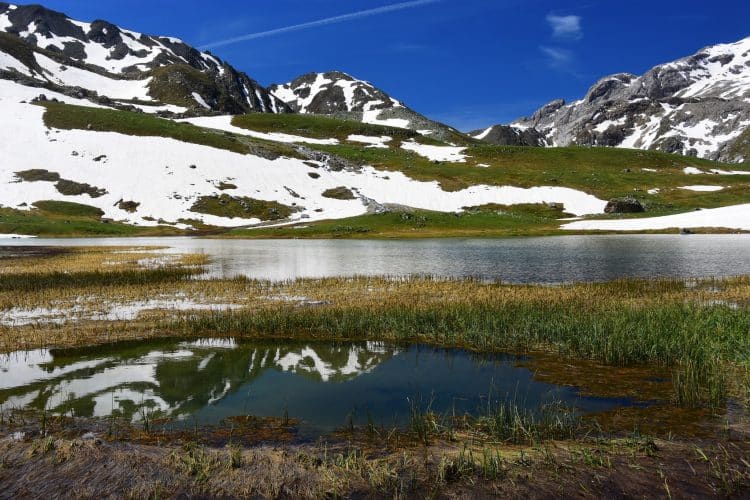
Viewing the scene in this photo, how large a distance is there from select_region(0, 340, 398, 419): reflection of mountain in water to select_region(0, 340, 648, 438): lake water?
28 mm

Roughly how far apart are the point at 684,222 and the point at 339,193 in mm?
63435

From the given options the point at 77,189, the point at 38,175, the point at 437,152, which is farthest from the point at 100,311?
the point at 437,152

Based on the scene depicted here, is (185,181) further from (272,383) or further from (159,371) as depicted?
(272,383)

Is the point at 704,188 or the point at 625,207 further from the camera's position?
the point at 704,188

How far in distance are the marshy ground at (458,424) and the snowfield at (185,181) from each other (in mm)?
73124

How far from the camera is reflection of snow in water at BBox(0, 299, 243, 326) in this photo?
20844 millimetres

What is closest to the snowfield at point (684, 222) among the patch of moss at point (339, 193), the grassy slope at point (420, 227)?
the grassy slope at point (420, 227)

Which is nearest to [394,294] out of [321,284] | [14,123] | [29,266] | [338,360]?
[321,284]

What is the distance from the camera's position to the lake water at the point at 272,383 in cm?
1140

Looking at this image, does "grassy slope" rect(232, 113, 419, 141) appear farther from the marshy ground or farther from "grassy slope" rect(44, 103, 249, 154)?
the marshy ground

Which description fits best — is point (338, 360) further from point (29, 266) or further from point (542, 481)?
point (29, 266)

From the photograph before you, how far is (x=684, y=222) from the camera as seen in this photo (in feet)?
254

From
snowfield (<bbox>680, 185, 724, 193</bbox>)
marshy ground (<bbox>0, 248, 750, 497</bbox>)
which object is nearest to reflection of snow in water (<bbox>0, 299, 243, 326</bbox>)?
marshy ground (<bbox>0, 248, 750, 497</bbox>)

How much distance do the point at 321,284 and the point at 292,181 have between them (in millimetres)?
83354
